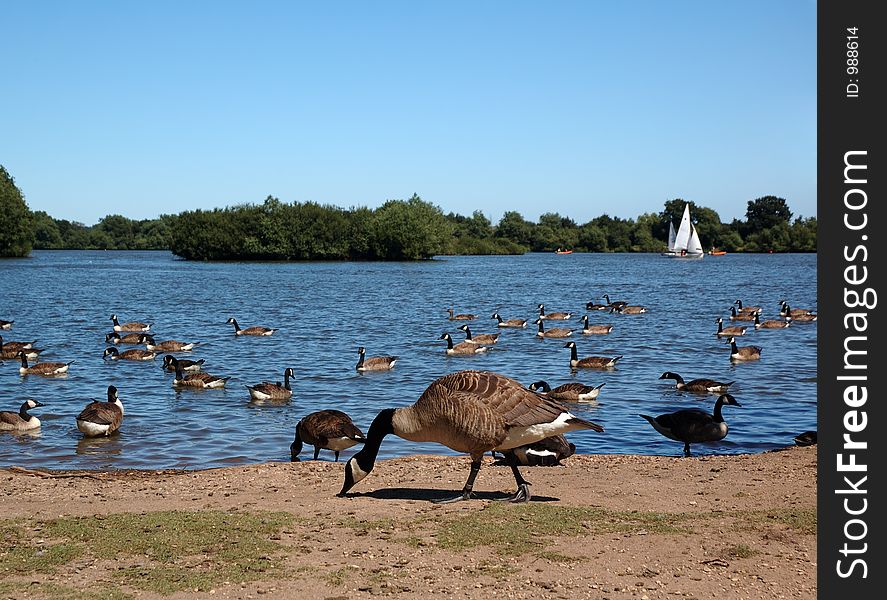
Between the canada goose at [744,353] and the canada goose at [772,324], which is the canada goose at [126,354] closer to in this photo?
the canada goose at [744,353]

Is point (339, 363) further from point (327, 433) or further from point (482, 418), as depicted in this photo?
point (482, 418)

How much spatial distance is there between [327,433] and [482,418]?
4968 mm

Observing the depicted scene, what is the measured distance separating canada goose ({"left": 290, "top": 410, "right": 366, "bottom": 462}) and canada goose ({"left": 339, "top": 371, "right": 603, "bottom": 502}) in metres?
3.94

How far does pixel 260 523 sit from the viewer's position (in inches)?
331

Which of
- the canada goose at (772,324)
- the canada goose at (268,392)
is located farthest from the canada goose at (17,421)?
the canada goose at (772,324)

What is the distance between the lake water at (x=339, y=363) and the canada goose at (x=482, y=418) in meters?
4.81

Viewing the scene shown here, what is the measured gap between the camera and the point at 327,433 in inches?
527

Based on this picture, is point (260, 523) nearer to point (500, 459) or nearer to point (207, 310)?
point (500, 459)

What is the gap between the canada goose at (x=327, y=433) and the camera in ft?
43.7

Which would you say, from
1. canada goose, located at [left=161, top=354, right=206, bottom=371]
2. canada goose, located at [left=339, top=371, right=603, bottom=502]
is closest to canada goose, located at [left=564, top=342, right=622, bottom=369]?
canada goose, located at [left=161, top=354, right=206, bottom=371]

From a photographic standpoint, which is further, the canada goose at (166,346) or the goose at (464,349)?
the canada goose at (166,346)

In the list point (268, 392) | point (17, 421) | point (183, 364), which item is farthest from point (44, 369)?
point (17, 421)

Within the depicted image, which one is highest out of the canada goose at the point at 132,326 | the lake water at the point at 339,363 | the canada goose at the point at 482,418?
the canada goose at the point at 482,418
